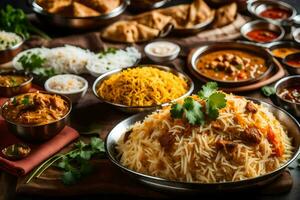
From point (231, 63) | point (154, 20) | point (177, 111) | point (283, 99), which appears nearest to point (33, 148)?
point (177, 111)

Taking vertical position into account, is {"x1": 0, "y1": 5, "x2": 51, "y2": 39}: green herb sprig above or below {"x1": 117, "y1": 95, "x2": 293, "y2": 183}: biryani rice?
below

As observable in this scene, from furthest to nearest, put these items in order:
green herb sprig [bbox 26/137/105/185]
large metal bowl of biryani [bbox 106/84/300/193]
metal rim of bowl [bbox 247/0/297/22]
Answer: metal rim of bowl [bbox 247/0/297/22], green herb sprig [bbox 26/137/105/185], large metal bowl of biryani [bbox 106/84/300/193]

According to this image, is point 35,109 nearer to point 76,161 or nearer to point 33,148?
point 33,148

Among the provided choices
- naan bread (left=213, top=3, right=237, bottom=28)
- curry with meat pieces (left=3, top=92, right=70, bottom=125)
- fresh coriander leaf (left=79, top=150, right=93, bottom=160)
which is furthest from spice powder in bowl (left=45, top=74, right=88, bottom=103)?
naan bread (left=213, top=3, right=237, bottom=28)

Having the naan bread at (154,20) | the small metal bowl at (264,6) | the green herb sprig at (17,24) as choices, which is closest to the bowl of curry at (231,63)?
the naan bread at (154,20)

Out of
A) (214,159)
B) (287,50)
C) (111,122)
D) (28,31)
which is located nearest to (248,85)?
(287,50)

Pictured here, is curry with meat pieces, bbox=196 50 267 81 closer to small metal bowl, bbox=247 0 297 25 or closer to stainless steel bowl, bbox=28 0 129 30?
small metal bowl, bbox=247 0 297 25
